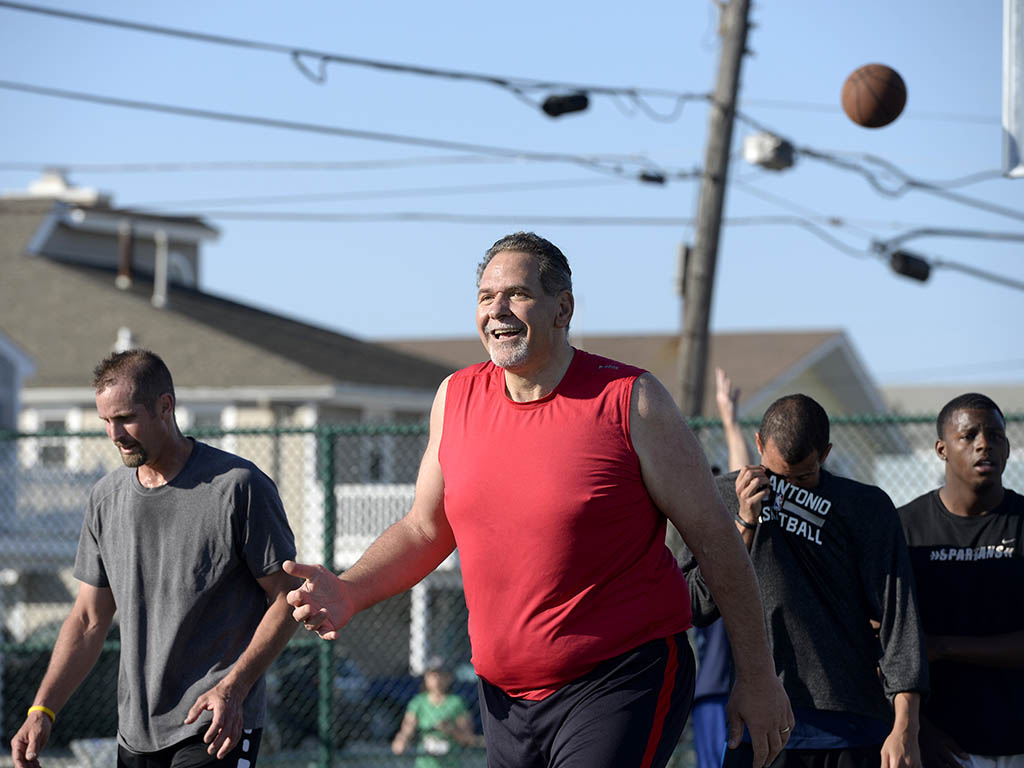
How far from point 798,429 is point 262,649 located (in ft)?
6.51

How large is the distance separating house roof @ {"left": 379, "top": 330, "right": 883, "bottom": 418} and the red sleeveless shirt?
20.3 m

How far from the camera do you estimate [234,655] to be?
4.70 m

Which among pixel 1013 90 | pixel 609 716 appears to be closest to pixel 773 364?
pixel 1013 90

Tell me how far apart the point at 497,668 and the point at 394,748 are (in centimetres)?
608

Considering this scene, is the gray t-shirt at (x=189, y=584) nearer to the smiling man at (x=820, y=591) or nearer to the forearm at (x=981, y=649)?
the smiling man at (x=820, y=591)

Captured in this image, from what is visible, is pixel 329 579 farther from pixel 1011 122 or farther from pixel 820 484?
pixel 1011 122

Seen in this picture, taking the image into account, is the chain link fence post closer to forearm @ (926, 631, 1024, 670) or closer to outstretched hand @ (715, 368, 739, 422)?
outstretched hand @ (715, 368, 739, 422)

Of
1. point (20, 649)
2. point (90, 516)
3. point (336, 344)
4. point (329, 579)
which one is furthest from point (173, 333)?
point (329, 579)

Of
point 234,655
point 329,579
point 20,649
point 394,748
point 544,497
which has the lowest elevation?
point 394,748

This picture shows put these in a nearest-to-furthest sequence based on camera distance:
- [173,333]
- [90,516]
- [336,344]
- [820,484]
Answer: [820,484], [90,516], [173,333], [336,344]

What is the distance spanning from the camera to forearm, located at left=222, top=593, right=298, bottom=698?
4.49m

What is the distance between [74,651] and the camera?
16.4ft

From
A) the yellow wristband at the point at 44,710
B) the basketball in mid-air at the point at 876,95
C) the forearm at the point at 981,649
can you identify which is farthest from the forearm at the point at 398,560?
the basketball in mid-air at the point at 876,95

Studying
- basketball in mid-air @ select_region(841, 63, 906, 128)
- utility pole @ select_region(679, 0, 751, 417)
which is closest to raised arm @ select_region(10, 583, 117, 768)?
basketball in mid-air @ select_region(841, 63, 906, 128)
